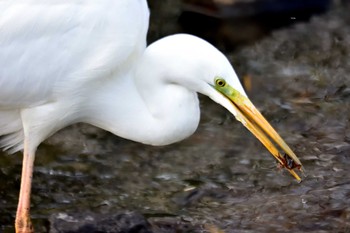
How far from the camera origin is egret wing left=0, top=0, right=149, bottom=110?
5035 millimetres

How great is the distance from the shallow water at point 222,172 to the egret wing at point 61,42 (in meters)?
0.98

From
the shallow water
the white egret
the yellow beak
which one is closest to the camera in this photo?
the yellow beak

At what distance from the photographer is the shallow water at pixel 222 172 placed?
19.1 ft

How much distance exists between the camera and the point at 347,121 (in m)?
7.10

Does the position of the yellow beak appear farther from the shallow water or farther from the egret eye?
the shallow water

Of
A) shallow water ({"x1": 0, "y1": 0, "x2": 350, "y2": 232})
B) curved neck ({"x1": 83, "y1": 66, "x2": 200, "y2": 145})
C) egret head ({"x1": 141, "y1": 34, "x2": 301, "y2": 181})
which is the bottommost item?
shallow water ({"x1": 0, "y1": 0, "x2": 350, "y2": 232})

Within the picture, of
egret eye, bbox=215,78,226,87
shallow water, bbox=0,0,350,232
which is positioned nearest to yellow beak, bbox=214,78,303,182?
egret eye, bbox=215,78,226,87

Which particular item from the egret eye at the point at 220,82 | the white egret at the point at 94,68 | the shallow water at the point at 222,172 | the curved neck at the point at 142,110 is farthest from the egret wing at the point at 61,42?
the shallow water at the point at 222,172

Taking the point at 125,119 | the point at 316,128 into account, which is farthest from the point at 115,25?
the point at 316,128

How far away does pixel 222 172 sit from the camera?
6.54 meters

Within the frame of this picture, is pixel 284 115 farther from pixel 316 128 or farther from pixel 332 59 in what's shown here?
pixel 332 59

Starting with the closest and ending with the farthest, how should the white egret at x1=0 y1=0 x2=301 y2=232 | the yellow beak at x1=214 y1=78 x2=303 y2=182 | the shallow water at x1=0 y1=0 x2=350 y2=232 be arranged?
the yellow beak at x1=214 y1=78 x2=303 y2=182 < the white egret at x1=0 y1=0 x2=301 y2=232 < the shallow water at x1=0 y1=0 x2=350 y2=232

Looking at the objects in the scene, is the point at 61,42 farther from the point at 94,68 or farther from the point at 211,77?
the point at 211,77

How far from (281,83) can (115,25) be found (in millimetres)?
3123
